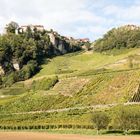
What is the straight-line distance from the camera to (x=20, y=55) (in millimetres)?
172500

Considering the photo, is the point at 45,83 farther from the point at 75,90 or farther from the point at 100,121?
the point at 100,121

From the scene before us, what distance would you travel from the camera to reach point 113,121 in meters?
79.6

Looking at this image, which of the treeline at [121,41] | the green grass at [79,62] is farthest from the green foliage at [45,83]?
the treeline at [121,41]

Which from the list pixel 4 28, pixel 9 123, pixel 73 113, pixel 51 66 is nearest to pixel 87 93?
pixel 73 113

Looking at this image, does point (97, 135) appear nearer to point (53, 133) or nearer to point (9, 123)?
point (53, 133)

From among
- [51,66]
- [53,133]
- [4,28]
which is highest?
[4,28]

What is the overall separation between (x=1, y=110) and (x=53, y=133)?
3609 cm

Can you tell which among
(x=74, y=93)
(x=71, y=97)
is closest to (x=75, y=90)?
(x=74, y=93)

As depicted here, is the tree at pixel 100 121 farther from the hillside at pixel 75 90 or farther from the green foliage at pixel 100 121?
the hillside at pixel 75 90

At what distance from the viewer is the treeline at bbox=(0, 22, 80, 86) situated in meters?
159

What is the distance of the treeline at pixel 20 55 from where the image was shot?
159 m

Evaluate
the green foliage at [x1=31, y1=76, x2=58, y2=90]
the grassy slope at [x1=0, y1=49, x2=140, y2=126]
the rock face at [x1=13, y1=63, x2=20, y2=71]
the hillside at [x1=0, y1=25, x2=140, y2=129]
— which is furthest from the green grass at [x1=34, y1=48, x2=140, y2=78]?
the grassy slope at [x1=0, y1=49, x2=140, y2=126]

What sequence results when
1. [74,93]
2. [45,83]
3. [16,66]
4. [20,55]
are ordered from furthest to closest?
[20,55]
[16,66]
[45,83]
[74,93]

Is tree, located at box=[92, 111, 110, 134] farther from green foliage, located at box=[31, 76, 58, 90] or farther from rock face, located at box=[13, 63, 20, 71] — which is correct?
rock face, located at box=[13, 63, 20, 71]
